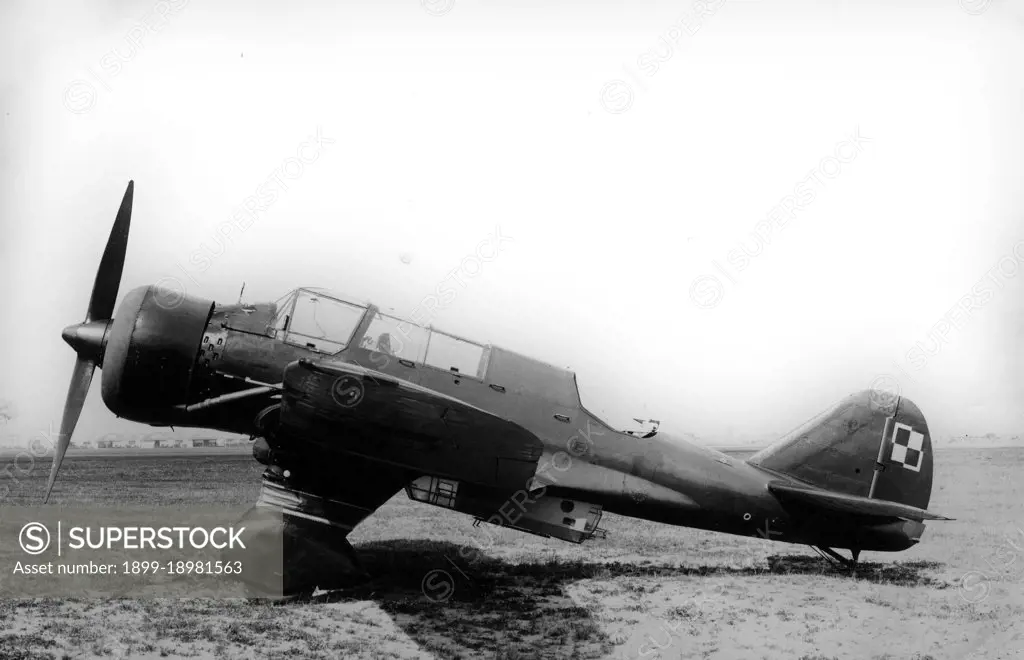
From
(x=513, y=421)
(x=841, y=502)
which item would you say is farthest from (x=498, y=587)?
(x=841, y=502)

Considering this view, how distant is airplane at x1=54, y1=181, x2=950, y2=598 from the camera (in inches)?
207

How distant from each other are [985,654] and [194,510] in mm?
10321

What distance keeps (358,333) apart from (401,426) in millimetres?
1520

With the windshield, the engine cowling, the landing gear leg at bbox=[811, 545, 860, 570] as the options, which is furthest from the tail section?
the engine cowling

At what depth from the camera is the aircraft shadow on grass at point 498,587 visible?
5.35 meters

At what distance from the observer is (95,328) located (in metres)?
6.39

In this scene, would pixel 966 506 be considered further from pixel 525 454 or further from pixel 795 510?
pixel 525 454

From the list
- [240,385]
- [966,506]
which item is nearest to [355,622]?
[240,385]

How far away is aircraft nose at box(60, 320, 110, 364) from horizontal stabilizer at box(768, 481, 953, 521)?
7289 millimetres

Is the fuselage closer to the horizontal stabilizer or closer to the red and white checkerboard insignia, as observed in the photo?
the horizontal stabilizer

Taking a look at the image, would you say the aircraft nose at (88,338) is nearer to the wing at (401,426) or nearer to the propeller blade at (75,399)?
the propeller blade at (75,399)

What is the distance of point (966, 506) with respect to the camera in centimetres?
1304

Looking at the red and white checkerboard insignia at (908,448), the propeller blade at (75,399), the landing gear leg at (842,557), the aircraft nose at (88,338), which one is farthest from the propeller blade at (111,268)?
the red and white checkerboard insignia at (908,448)

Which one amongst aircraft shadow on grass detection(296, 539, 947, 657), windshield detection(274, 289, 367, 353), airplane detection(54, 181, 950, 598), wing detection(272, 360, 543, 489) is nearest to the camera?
wing detection(272, 360, 543, 489)
